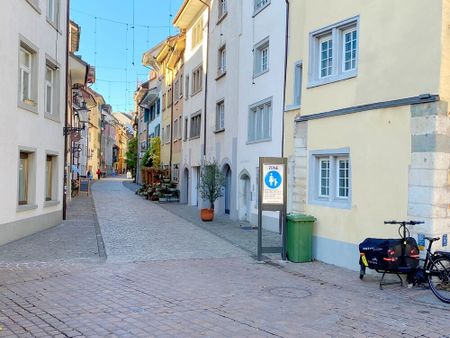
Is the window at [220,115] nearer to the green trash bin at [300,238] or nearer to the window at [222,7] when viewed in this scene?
the window at [222,7]

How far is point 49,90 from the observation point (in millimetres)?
16375

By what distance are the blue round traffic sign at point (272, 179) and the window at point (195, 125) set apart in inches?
618

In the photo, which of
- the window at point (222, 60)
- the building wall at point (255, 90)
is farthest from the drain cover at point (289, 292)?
the window at point (222, 60)

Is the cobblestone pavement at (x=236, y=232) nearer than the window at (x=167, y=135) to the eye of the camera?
Yes

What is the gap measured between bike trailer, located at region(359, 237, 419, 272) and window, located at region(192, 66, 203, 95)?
748 inches

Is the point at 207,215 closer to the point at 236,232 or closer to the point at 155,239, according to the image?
the point at 236,232

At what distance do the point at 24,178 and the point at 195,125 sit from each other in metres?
14.2

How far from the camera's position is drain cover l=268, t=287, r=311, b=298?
7.79m

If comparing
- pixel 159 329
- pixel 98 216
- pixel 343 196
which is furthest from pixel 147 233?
pixel 159 329

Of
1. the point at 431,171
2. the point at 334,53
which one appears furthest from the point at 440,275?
the point at 334,53

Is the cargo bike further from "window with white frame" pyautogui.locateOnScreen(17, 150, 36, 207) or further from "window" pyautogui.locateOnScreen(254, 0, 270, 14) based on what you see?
"window" pyautogui.locateOnScreen(254, 0, 270, 14)

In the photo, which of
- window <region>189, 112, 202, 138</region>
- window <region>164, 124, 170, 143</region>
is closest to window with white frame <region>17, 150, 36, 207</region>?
window <region>189, 112, 202, 138</region>

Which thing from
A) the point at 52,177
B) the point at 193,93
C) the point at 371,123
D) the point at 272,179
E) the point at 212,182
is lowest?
the point at 212,182

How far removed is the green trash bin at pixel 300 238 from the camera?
1080cm
